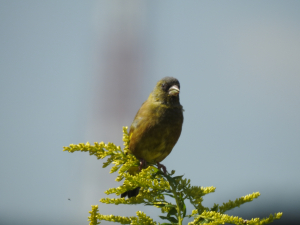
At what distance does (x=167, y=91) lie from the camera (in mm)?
3854

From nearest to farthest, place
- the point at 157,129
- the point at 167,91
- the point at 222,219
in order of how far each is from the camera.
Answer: the point at 222,219, the point at 157,129, the point at 167,91

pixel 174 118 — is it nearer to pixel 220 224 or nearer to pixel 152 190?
pixel 152 190

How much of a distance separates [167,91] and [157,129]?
63 cm

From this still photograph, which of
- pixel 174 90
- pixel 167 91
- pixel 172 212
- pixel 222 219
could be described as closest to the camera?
pixel 222 219

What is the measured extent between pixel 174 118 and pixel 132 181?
6.09ft

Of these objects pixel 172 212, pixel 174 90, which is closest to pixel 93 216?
pixel 172 212

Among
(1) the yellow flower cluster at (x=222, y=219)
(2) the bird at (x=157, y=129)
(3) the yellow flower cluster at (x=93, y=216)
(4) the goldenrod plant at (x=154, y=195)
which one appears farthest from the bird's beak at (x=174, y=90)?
(3) the yellow flower cluster at (x=93, y=216)

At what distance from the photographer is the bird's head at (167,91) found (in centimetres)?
377

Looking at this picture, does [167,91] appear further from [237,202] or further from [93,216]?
[93,216]

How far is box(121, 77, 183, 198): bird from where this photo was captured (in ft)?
10.9

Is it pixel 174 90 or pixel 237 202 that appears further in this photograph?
pixel 174 90

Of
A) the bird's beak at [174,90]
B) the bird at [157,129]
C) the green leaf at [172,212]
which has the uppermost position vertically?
the bird's beak at [174,90]

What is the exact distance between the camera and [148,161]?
3.41 metres

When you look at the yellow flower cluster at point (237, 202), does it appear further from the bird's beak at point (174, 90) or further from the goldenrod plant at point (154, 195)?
the bird's beak at point (174, 90)
